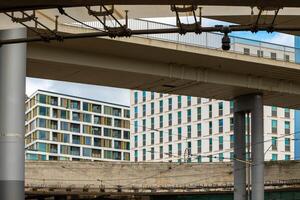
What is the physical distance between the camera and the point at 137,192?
197 feet

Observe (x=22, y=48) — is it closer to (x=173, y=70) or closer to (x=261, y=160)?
(x=173, y=70)

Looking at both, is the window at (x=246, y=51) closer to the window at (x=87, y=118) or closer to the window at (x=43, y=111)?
the window at (x=43, y=111)

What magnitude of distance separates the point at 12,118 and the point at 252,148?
22877 mm

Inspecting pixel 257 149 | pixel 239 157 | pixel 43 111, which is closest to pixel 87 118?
pixel 43 111

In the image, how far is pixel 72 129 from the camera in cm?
15675

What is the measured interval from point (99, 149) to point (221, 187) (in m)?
103

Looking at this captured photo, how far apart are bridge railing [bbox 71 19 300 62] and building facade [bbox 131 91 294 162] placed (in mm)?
69960

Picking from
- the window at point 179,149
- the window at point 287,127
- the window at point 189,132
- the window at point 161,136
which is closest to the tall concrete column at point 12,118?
the window at point 287,127

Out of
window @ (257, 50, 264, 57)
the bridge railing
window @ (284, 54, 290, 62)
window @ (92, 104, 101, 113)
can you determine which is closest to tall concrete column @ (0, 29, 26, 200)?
the bridge railing

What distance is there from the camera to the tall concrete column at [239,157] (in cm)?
4595

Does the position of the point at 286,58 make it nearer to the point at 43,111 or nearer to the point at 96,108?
the point at 43,111

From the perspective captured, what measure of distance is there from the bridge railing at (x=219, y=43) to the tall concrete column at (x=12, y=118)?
20.2ft

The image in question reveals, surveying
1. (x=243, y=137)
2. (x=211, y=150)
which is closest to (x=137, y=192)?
(x=243, y=137)

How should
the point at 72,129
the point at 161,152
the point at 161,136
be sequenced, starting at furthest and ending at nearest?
the point at 72,129 < the point at 161,136 < the point at 161,152
